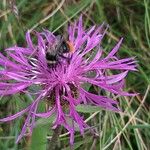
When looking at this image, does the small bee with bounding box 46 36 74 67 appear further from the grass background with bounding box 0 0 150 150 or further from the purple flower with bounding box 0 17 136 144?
the grass background with bounding box 0 0 150 150

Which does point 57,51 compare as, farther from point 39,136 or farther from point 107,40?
point 107,40

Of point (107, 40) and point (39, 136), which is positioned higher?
point (107, 40)

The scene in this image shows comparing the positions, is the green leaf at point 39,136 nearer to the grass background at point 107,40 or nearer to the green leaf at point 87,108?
the green leaf at point 87,108

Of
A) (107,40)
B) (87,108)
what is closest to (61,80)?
(87,108)

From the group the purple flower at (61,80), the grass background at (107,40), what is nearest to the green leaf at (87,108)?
the purple flower at (61,80)

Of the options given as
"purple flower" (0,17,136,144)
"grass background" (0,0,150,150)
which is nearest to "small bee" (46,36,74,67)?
"purple flower" (0,17,136,144)
